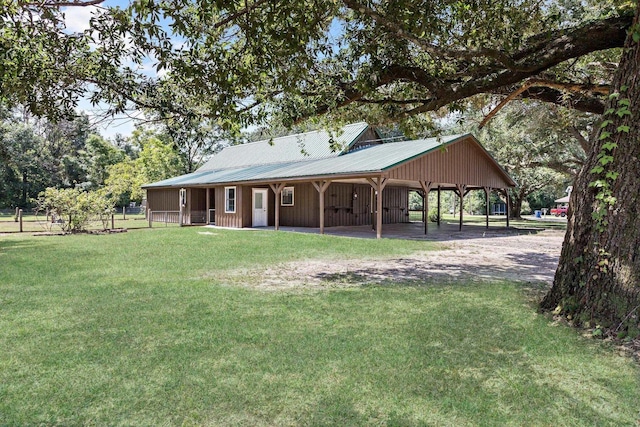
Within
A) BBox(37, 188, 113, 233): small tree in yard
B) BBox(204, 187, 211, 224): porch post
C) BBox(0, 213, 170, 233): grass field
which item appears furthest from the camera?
BBox(204, 187, 211, 224): porch post

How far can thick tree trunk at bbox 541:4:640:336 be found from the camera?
4.09m

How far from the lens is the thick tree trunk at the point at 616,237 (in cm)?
409

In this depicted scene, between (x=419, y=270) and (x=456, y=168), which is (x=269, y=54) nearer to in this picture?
(x=419, y=270)

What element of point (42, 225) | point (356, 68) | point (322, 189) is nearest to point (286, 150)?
point (322, 189)

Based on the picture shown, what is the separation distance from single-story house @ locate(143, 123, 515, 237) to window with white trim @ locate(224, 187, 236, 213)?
0.17 feet

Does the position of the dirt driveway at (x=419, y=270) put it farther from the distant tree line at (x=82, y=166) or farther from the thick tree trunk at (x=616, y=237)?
the distant tree line at (x=82, y=166)

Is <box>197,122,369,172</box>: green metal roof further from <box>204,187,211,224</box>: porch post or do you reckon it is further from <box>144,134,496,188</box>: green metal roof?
<box>204,187,211,224</box>: porch post

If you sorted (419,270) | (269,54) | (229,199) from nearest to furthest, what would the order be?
1. (269,54)
2. (419,270)
3. (229,199)

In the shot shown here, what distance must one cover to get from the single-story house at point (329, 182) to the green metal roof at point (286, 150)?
8 centimetres

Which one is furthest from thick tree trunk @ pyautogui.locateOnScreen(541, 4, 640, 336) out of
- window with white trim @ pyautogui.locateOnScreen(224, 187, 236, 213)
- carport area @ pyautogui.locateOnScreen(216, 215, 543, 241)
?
window with white trim @ pyautogui.locateOnScreen(224, 187, 236, 213)

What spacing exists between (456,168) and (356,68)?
12.0 m

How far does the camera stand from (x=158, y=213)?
87.2 ft

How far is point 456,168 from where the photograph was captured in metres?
17.7

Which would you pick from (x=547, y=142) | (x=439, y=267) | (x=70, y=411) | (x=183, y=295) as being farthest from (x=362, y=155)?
(x=70, y=411)
